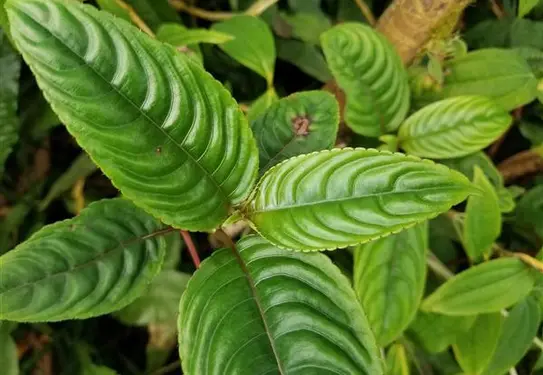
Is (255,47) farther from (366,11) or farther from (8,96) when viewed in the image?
(8,96)

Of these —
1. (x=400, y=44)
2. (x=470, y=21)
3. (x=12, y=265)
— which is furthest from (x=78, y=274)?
(x=470, y=21)

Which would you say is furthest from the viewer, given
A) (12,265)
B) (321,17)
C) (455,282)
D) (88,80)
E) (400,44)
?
(321,17)

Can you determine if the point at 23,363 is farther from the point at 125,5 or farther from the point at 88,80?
the point at 88,80

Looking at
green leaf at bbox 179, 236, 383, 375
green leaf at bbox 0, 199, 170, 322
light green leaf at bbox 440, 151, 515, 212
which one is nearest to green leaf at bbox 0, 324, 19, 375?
green leaf at bbox 0, 199, 170, 322

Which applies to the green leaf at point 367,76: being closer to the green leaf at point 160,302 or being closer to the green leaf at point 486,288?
the green leaf at point 486,288

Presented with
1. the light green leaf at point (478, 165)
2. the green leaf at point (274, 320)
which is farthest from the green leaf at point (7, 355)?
the light green leaf at point (478, 165)

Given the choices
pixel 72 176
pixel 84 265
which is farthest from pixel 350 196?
pixel 72 176
